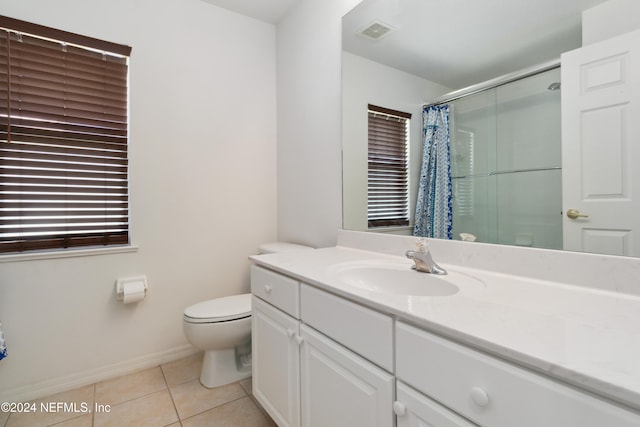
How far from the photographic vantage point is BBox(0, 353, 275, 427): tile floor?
1.44 metres

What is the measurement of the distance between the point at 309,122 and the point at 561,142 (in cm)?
144

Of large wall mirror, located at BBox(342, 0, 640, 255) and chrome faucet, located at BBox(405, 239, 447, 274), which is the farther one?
chrome faucet, located at BBox(405, 239, 447, 274)

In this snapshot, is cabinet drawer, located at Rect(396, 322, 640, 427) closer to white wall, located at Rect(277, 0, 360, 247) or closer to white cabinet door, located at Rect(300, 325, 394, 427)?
white cabinet door, located at Rect(300, 325, 394, 427)

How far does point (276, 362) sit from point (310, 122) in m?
1.47

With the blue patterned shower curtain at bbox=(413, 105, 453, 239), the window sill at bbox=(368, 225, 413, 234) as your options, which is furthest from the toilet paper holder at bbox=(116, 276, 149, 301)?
the blue patterned shower curtain at bbox=(413, 105, 453, 239)

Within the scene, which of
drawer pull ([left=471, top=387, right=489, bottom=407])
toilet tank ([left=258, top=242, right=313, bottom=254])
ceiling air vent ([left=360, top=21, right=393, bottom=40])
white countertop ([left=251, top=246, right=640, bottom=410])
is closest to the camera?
white countertop ([left=251, top=246, right=640, bottom=410])

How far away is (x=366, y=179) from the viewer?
1647 mm

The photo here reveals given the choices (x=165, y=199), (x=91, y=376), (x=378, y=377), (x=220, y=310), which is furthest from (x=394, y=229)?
(x=91, y=376)

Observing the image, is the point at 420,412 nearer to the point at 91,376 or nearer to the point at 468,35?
the point at 468,35

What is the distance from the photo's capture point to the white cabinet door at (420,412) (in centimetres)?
62

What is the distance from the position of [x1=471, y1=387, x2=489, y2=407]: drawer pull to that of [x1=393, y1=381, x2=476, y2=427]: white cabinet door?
67 millimetres

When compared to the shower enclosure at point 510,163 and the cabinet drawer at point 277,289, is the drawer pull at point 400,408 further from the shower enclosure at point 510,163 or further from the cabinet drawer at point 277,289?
the shower enclosure at point 510,163

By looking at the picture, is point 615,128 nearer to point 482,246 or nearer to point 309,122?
point 482,246

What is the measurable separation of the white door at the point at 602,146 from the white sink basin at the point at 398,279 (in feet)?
1.14
